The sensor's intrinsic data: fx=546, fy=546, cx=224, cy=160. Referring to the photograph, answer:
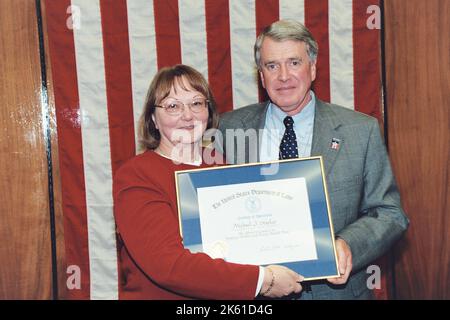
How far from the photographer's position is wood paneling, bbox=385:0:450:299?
2801mm

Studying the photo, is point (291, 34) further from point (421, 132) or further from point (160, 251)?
point (421, 132)

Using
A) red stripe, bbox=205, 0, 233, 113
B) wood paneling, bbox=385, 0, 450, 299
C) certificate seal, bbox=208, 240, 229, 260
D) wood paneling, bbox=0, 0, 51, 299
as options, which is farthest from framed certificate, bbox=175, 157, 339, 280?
wood paneling, bbox=0, 0, 51, 299

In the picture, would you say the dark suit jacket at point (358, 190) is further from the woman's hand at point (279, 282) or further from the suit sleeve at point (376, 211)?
the woman's hand at point (279, 282)

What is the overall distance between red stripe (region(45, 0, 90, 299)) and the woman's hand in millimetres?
1523

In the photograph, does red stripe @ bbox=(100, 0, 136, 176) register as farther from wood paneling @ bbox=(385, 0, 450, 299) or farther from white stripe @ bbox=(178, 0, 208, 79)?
wood paneling @ bbox=(385, 0, 450, 299)

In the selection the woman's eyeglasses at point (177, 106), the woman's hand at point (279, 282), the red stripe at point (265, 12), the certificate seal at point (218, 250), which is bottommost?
the woman's hand at point (279, 282)

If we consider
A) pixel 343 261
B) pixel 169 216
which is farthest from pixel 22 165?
pixel 343 261

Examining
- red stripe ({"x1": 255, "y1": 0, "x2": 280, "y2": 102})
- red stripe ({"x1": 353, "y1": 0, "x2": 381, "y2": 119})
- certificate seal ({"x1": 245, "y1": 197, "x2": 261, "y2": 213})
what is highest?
red stripe ({"x1": 255, "y1": 0, "x2": 280, "y2": 102})

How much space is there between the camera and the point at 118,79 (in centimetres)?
291

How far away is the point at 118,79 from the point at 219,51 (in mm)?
558

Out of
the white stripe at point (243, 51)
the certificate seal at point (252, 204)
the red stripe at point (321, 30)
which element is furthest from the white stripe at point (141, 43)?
the certificate seal at point (252, 204)

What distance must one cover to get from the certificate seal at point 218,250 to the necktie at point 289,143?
47 cm

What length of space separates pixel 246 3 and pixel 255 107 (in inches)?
31.6

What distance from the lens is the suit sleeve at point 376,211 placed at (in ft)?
6.34
